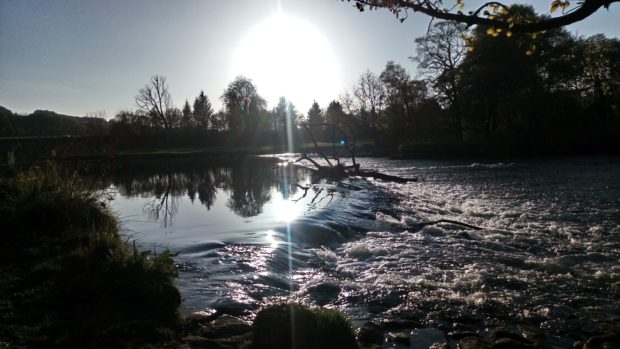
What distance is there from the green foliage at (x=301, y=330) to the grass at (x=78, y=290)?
3.47 ft

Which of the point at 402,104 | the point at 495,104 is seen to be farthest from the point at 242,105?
the point at 495,104

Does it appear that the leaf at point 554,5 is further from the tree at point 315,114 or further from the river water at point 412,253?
the tree at point 315,114

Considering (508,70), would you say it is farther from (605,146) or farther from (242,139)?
(242,139)

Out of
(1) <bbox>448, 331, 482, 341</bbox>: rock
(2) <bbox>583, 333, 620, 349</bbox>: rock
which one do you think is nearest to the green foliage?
(1) <bbox>448, 331, 482, 341</bbox>: rock

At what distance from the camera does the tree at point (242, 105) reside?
8450cm

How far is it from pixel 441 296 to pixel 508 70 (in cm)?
4144

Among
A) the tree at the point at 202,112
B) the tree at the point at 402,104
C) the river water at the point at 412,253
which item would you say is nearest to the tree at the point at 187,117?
the tree at the point at 202,112

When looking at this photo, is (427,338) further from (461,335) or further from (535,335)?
(535,335)

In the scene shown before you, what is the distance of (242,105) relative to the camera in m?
89.9

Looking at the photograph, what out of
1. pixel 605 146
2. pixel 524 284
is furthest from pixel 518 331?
pixel 605 146

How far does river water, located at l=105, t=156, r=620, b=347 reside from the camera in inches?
251

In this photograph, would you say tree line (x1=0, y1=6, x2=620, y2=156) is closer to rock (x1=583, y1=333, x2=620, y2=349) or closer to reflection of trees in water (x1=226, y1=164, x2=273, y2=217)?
reflection of trees in water (x1=226, y1=164, x2=273, y2=217)

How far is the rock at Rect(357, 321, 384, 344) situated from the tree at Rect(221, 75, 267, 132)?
79564mm

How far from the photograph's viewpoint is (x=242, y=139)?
8269cm
